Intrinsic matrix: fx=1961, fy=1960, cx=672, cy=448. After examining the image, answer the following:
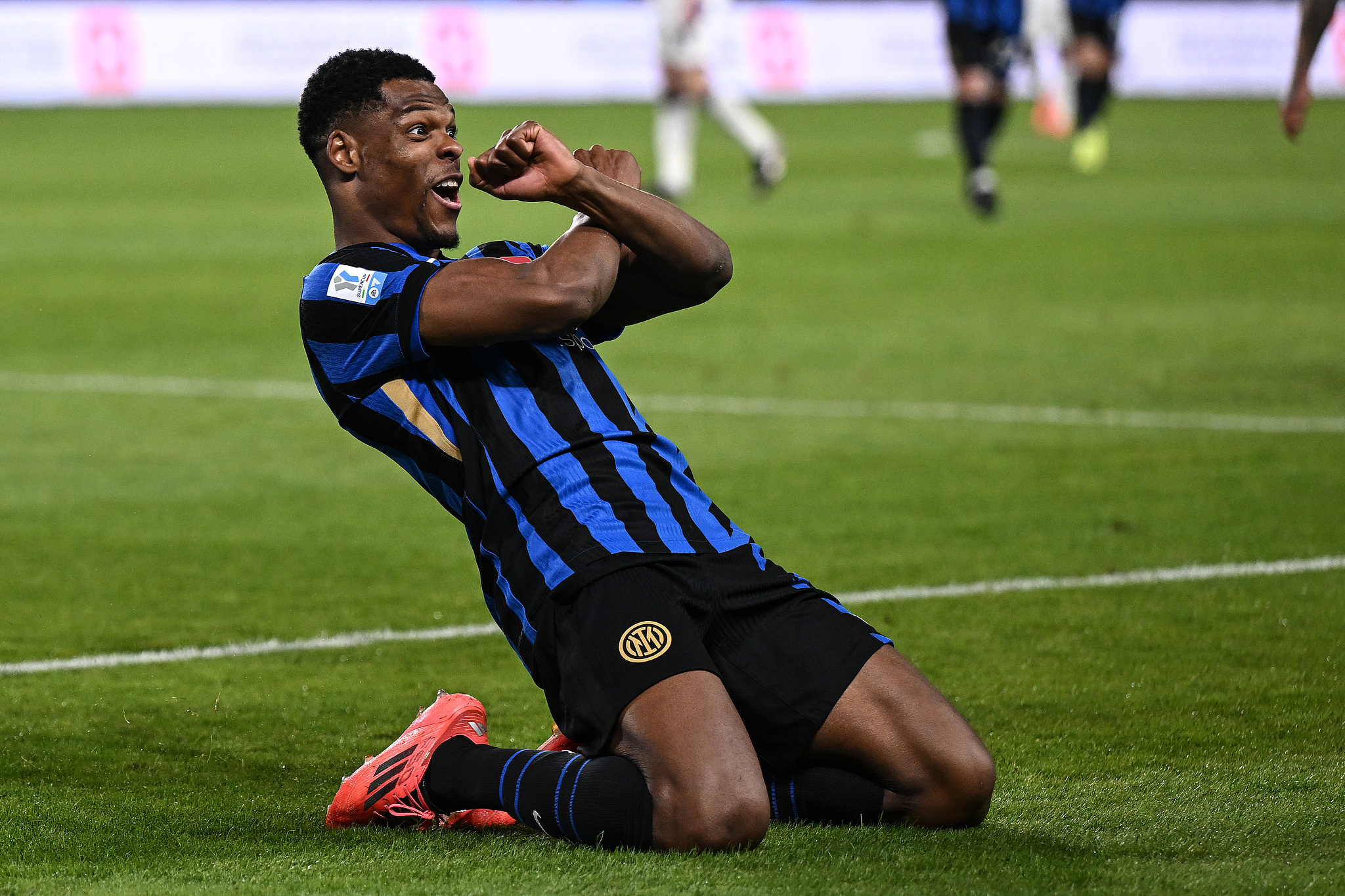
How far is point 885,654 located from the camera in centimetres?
359

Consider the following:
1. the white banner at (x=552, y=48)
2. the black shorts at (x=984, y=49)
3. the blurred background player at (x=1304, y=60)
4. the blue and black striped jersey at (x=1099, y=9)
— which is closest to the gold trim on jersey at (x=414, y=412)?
the blurred background player at (x=1304, y=60)

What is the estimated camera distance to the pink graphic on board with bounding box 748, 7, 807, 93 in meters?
28.8

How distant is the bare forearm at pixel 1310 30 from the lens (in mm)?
6082

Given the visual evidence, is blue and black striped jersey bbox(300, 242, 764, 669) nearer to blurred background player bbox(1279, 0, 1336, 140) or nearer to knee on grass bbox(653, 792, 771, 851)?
knee on grass bbox(653, 792, 771, 851)

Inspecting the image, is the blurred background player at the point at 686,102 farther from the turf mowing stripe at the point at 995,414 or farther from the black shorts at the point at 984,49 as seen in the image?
the turf mowing stripe at the point at 995,414

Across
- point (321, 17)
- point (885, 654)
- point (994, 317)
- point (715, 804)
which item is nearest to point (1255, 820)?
point (885, 654)

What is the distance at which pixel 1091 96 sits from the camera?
19609 mm

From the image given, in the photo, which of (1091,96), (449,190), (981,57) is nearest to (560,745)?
(449,190)

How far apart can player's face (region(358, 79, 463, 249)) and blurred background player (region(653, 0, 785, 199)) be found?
40.4 ft

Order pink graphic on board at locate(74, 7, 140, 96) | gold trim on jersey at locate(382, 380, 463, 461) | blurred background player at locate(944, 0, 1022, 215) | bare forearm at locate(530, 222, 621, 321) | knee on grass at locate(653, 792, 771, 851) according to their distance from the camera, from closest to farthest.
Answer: knee on grass at locate(653, 792, 771, 851), bare forearm at locate(530, 222, 621, 321), gold trim on jersey at locate(382, 380, 463, 461), blurred background player at locate(944, 0, 1022, 215), pink graphic on board at locate(74, 7, 140, 96)

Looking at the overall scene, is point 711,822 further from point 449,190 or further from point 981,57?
point 981,57

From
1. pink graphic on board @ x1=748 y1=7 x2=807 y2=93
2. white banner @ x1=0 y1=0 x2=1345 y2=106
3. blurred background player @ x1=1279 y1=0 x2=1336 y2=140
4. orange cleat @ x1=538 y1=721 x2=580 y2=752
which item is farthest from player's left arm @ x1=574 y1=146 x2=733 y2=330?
pink graphic on board @ x1=748 y1=7 x2=807 y2=93

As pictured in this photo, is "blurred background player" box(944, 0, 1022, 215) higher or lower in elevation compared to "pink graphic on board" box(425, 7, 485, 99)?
higher

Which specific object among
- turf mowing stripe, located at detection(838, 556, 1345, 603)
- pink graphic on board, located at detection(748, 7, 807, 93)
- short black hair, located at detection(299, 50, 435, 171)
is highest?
short black hair, located at detection(299, 50, 435, 171)
